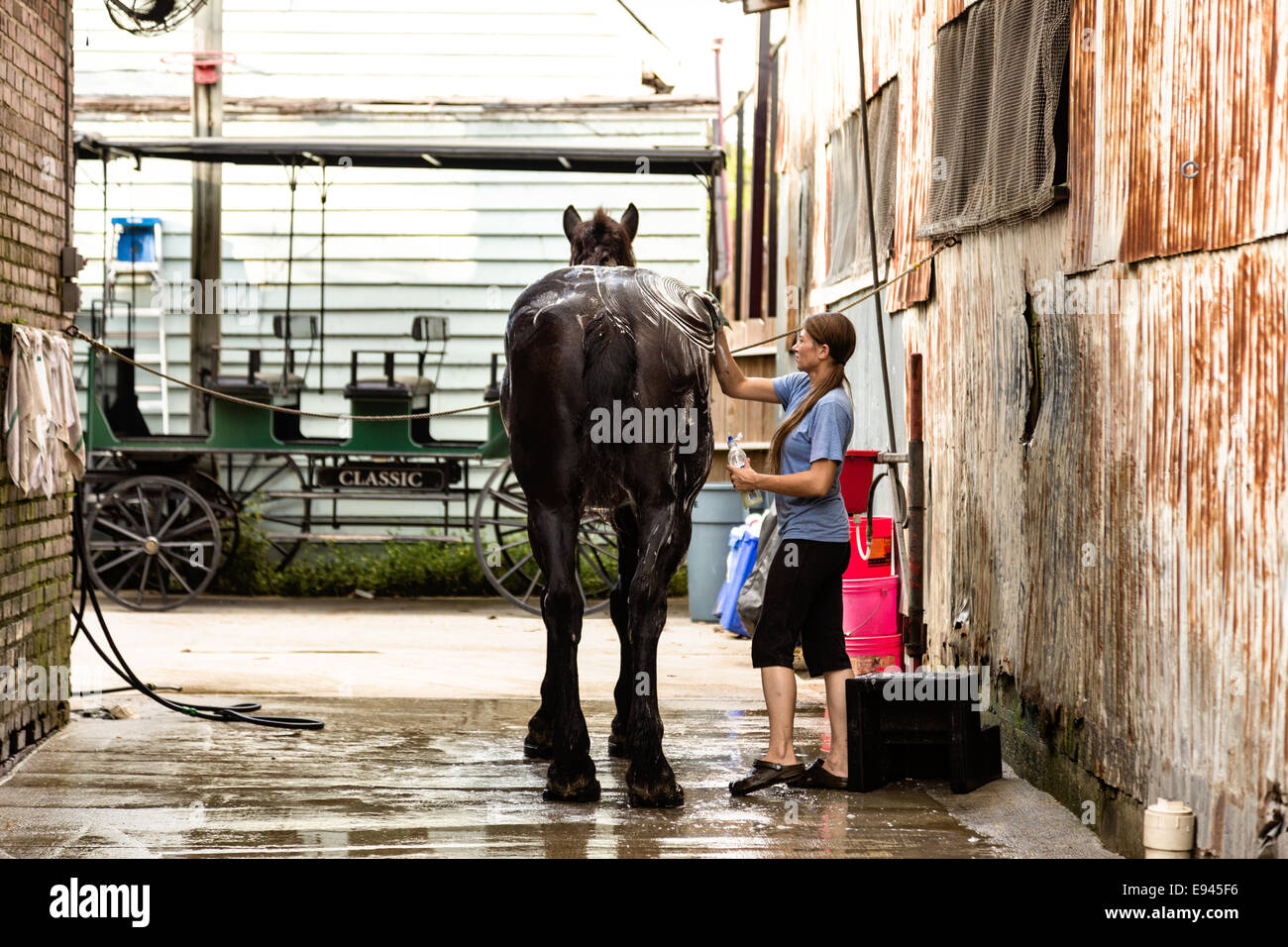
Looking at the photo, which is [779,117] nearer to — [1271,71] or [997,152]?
[997,152]

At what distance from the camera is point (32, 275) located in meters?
6.55

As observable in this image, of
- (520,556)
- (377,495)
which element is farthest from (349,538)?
(520,556)

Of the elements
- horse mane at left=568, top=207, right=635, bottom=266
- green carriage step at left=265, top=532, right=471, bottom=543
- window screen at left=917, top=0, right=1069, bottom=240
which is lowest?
green carriage step at left=265, top=532, right=471, bottom=543

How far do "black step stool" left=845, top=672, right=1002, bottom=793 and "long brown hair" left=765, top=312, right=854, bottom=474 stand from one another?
102 centimetres

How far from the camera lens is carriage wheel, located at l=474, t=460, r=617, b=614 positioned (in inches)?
487

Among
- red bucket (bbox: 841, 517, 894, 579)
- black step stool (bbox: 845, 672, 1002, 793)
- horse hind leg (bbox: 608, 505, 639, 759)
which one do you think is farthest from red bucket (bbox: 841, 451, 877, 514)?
black step stool (bbox: 845, 672, 1002, 793)

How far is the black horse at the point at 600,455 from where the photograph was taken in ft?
18.2

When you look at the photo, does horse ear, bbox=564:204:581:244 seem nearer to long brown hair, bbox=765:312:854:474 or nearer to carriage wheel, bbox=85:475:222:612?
long brown hair, bbox=765:312:854:474

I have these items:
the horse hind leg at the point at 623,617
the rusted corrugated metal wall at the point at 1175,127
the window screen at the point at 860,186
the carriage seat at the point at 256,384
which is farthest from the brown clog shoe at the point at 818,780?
the carriage seat at the point at 256,384

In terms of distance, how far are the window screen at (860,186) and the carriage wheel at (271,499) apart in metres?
5.86

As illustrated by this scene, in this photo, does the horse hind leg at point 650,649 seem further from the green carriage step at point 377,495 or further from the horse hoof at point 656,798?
the green carriage step at point 377,495

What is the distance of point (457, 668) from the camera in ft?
31.1

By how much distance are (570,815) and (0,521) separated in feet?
9.06
